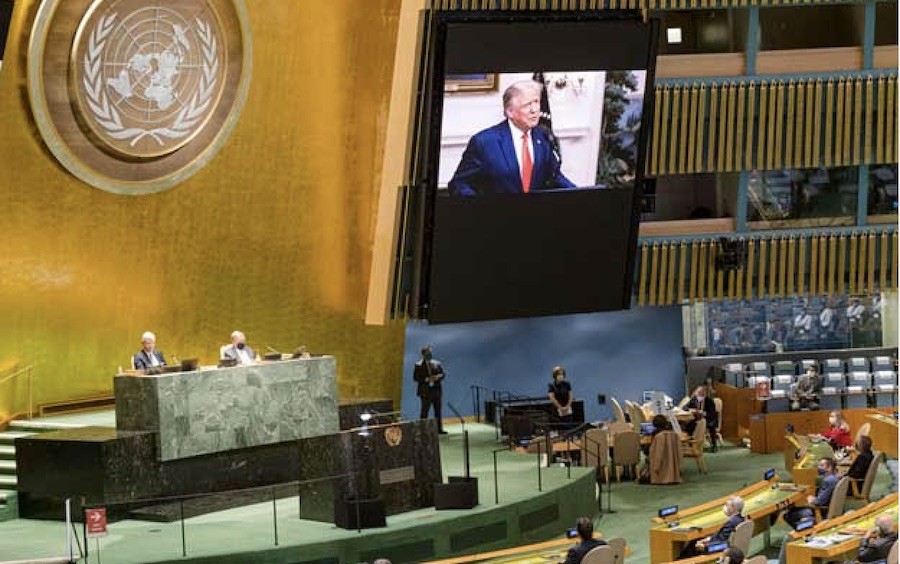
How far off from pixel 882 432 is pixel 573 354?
6.42 meters

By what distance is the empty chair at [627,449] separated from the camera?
19.9 meters

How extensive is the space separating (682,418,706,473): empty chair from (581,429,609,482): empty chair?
1439mm

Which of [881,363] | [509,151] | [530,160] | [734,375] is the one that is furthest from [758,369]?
[509,151]

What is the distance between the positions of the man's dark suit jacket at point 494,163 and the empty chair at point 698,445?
13.1 feet

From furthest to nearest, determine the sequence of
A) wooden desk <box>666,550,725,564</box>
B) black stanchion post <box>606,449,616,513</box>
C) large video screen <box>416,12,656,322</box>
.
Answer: large video screen <box>416,12,656,322</box> < black stanchion post <box>606,449,616,513</box> < wooden desk <box>666,550,725,564</box>

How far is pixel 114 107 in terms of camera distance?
18.2 m

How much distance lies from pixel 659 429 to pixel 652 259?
2.56 metres

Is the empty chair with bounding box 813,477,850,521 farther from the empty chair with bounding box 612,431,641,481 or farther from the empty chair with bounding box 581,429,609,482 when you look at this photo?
the empty chair with bounding box 612,431,641,481

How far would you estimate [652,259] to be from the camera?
2170 cm

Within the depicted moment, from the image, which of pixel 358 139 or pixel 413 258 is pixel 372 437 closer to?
pixel 413 258

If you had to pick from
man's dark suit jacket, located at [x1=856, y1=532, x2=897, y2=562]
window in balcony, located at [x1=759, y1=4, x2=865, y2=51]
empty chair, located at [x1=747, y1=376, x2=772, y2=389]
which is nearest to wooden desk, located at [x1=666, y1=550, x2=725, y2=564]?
man's dark suit jacket, located at [x1=856, y1=532, x2=897, y2=562]

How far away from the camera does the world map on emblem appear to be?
1780cm

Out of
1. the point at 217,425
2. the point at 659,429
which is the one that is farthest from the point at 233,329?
the point at 659,429

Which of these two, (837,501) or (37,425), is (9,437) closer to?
(37,425)
